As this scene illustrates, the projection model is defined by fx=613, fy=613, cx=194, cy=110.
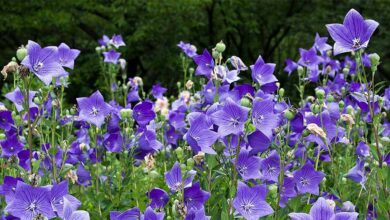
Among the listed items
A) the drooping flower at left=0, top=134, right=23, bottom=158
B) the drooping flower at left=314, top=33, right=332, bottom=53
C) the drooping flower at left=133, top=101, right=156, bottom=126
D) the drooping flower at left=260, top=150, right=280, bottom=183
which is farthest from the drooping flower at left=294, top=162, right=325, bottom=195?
the drooping flower at left=314, top=33, right=332, bottom=53

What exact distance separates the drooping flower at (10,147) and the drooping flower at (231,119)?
1.27 m

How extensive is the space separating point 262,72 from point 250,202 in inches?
25.7

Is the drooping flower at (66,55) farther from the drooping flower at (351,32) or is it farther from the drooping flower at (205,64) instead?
the drooping flower at (351,32)

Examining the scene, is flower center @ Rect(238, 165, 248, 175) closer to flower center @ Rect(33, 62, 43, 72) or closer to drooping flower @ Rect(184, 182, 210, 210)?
drooping flower @ Rect(184, 182, 210, 210)

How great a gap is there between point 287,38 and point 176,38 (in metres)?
2.79

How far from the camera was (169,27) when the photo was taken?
424 inches

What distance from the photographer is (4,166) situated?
9.95ft

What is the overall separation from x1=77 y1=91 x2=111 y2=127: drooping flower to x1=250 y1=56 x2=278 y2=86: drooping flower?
2.12 feet

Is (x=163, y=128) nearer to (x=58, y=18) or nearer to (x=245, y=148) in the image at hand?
(x=245, y=148)

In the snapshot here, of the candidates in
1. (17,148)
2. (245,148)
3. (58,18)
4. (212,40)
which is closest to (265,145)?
(245,148)

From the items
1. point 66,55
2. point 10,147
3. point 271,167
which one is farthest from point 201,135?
point 10,147

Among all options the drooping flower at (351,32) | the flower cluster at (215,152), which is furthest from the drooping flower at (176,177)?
the drooping flower at (351,32)

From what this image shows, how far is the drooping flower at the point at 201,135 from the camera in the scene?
2068 mm

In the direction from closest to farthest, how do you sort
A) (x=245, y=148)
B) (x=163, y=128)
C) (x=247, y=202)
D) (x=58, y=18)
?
(x=247, y=202) → (x=245, y=148) → (x=163, y=128) → (x=58, y=18)
